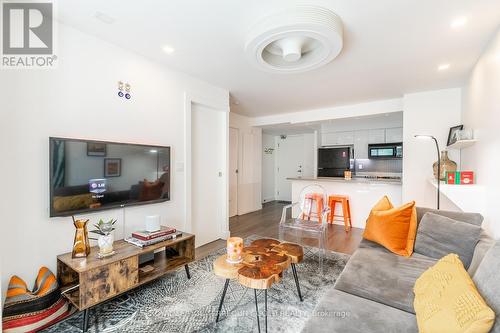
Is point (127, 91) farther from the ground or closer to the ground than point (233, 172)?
farther from the ground

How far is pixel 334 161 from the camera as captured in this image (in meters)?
5.93

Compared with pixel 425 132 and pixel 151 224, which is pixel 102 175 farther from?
pixel 425 132

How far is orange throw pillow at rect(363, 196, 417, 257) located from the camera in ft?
6.68

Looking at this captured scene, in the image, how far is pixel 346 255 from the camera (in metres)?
3.01

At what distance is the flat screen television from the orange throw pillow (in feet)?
7.44

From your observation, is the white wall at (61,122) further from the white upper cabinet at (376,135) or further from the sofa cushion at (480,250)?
the white upper cabinet at (376,135)

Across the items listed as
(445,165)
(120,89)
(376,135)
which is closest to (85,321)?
(120,89)

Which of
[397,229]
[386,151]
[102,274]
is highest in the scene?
[386,151]

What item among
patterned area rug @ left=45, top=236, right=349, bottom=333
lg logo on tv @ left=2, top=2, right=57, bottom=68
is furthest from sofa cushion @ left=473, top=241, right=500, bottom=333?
lg logo on tv @ left=2, top=2, right=57, bottom=68

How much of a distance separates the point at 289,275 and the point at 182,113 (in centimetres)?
230

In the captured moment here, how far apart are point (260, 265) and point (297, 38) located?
186 cm

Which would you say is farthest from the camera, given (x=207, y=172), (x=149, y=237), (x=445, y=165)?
(x=207, y=172)

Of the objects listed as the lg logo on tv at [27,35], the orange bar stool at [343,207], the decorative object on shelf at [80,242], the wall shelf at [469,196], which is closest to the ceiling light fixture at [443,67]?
the wall shelf at [469,196]

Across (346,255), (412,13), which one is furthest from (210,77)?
(346,255)
